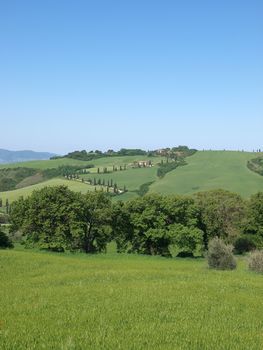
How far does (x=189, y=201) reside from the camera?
76.2 metres

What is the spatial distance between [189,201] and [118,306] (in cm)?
6012

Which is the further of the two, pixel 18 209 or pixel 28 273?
pixel 18 209

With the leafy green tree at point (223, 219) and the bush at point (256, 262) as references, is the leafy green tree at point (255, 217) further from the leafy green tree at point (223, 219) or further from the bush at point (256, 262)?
the bush at point (256, 262)

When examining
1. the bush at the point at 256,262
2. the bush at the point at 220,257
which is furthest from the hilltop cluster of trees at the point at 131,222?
the bush at the point at 256,262

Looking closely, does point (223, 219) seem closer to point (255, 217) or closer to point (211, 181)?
point (255, 217)

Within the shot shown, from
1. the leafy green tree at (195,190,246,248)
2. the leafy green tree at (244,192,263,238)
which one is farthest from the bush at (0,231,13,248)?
the leafy green tree at (244,192,263,238)

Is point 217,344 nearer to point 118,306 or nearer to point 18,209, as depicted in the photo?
point 118,306

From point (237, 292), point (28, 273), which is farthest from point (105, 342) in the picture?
point (28, 273)

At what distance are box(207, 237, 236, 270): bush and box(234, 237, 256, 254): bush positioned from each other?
35336 millimetres

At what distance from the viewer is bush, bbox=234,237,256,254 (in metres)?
76.0

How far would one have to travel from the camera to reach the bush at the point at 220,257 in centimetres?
4112

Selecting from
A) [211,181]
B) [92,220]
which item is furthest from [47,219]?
[211,181]

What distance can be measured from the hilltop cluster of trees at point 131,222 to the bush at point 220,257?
2877 centimetres

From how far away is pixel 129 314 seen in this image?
15633 mm
